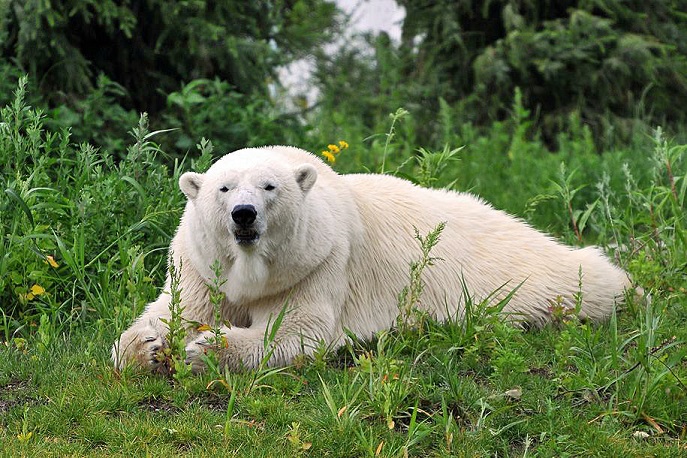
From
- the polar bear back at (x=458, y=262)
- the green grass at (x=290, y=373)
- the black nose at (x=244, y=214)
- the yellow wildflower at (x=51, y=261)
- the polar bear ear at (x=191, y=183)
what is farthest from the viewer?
the polar bear back at (x=458, y=262)

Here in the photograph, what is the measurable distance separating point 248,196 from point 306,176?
397 millimetres

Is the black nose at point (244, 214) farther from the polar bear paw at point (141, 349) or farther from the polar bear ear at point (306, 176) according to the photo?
the polar bear paw at point (141, 349)

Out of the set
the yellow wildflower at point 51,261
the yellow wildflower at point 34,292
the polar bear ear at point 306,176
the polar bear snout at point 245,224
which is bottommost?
the yellow wildflower at point 34,292

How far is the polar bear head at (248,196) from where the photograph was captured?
441cm

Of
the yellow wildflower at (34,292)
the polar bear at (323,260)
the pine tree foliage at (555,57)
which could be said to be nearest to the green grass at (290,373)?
the yellow wildflower at (34,292)

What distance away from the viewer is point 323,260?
4801 millimetres

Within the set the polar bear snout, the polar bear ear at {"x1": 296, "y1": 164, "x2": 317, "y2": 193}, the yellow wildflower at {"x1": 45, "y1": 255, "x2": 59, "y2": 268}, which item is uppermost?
the polar bear ear at {"x1": 296, "y1": 164, "x2": 317, "y2": 193}

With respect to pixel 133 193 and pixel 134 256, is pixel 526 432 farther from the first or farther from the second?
pixel 133 193

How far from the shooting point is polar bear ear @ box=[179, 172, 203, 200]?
4.66 meters

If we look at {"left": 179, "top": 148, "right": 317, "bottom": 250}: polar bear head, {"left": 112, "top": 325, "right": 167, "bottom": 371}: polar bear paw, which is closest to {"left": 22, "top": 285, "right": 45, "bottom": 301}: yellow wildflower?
{"left": 112, "top": 325, "right": 167, "bottom": 371}: polar bear paw

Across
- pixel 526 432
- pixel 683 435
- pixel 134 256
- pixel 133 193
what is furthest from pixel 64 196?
pixel 683 435

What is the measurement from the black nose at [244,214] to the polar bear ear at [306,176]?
385 millimetres

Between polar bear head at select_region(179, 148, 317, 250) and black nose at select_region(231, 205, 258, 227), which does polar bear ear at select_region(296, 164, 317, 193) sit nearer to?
polar bear head at select_region(179, 148, 317, 250)

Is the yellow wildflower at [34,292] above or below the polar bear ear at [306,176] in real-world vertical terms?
below
